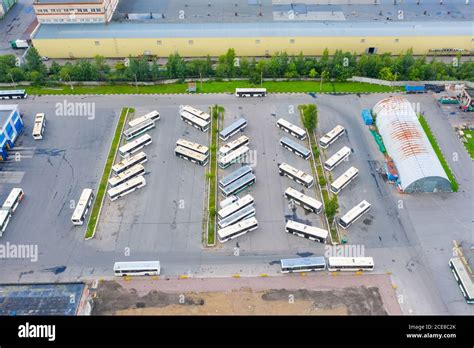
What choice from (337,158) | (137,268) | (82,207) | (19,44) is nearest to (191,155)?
(82,207)

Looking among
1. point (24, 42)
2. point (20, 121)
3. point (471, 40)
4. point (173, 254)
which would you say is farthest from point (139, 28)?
point (471, 40)

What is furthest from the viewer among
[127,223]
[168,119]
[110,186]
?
[168,119]

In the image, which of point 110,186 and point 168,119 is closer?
point 110,186

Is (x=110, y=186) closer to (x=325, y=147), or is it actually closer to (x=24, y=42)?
(x=325, y=147)

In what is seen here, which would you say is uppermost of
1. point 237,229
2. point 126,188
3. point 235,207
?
point 126,188

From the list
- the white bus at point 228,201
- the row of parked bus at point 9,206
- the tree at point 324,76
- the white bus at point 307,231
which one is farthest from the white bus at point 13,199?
the tree at point 324,76

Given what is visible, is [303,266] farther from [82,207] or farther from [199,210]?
[82,207]

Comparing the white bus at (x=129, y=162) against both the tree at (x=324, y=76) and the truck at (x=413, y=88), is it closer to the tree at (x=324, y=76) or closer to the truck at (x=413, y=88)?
the tree at (x=324, y=76)
